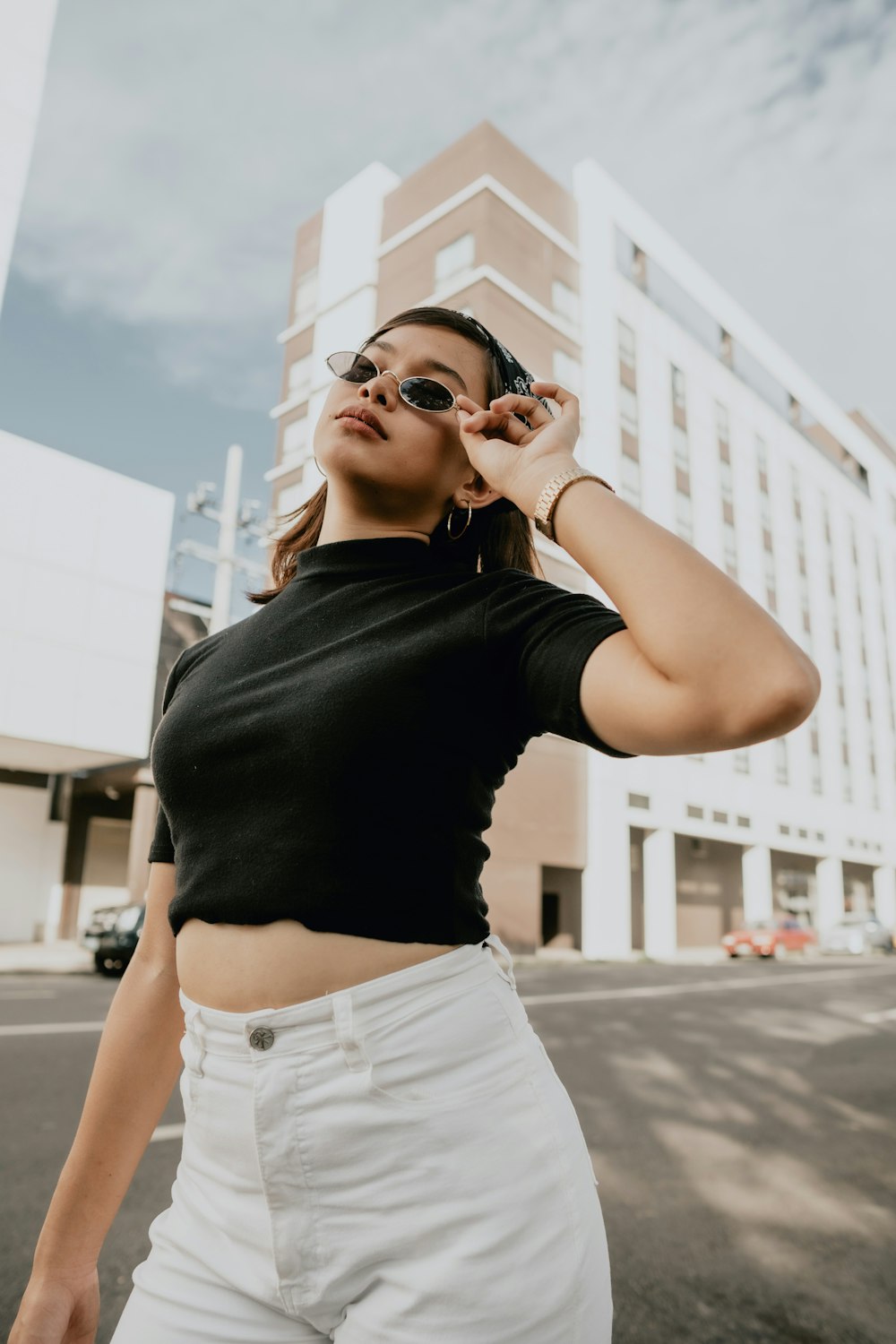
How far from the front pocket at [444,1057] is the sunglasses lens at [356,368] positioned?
109cm

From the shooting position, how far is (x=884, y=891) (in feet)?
142

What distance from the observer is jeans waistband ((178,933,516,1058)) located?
1.14 metres

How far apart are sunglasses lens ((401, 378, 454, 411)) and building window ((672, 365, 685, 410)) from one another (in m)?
35.1

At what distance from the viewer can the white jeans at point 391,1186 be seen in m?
1.06

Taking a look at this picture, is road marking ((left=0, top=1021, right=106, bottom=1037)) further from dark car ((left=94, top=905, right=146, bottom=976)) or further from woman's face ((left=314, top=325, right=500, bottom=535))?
woman's face ((left=314, top=325, right=500, bottom=535))

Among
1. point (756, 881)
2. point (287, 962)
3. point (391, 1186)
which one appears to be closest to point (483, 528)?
point (287, 962)

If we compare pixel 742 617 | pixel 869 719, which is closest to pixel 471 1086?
pixel 742 617

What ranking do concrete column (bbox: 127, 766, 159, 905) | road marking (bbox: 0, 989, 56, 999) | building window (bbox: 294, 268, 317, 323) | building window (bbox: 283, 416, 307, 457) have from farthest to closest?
building window (bbox: 294, 268, 317, 323), building window (bbox: 283, 416, 307, 457), concrete column (bbox: 127, 766, 159, 905), road marking (bbox: 0, 989, 56, 999)

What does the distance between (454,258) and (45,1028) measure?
2632 cm

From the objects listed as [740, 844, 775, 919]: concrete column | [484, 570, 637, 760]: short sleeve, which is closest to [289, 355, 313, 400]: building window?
[740, 844, 775, 919]: concrete column

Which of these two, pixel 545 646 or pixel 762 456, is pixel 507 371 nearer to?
pixel 545 646

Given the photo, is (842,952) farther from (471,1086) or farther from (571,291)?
(471,1086)

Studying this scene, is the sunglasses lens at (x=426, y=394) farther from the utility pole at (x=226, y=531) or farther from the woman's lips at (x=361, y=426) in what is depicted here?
the utility pole at (x=226, y=531)

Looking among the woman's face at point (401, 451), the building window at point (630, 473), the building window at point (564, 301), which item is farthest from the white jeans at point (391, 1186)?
the building window at point (564, 301)
